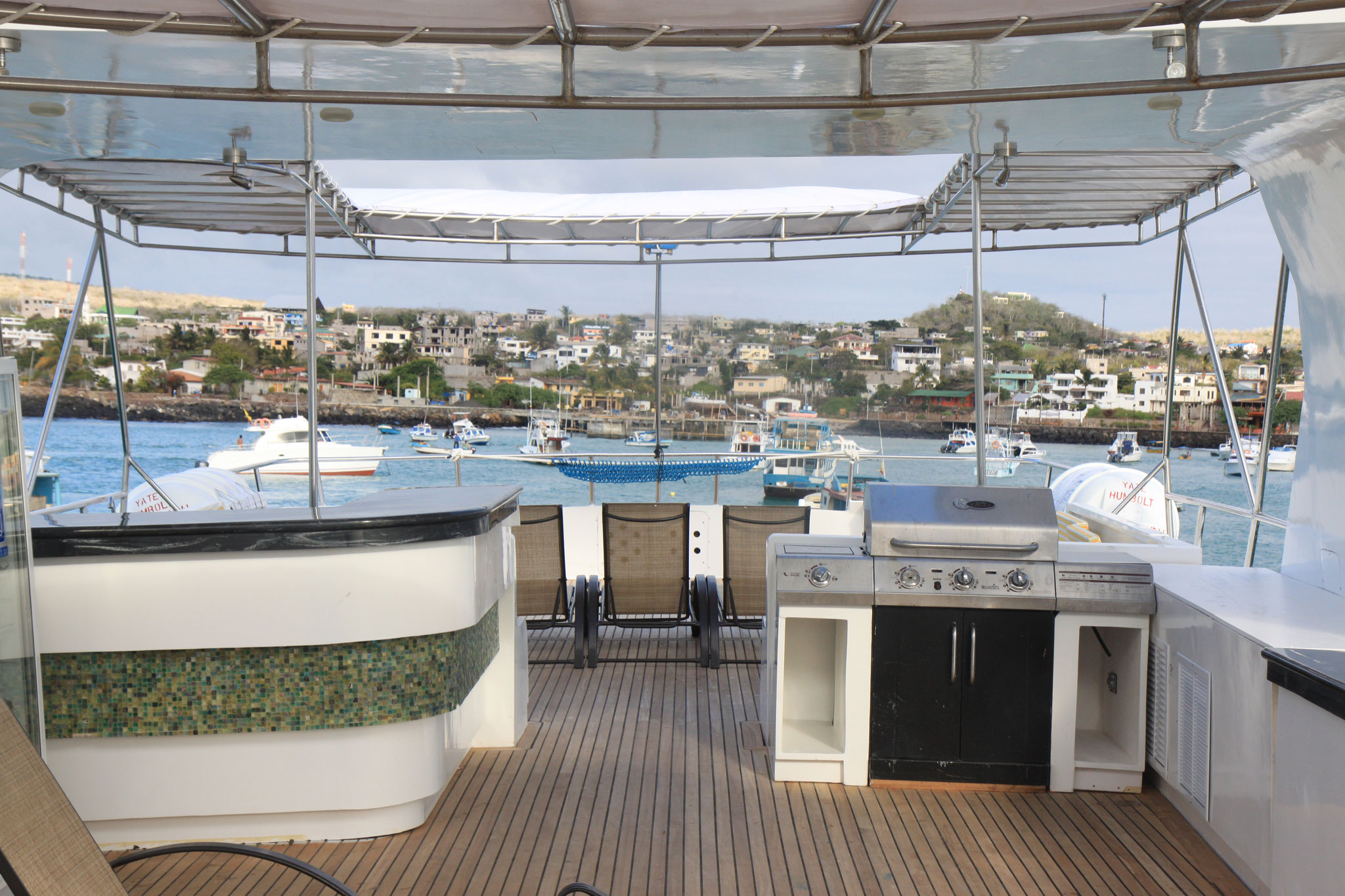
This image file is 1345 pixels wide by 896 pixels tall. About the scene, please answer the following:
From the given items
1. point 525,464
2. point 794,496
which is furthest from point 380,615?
point 525,464

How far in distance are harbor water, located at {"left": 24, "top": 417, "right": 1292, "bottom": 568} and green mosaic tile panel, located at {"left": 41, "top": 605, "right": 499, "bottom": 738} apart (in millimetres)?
21892

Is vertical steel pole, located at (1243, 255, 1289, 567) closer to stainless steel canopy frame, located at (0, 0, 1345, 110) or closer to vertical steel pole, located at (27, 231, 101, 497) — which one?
stainless steel canopy frame, located at (0, 0, 1345, 110)

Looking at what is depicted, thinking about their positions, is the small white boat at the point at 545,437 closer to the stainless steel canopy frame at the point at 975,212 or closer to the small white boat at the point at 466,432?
the small white boat at the point at 466,432

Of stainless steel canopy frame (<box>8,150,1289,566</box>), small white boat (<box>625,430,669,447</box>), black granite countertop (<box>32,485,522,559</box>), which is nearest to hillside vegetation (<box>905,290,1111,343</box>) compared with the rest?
small white boat (<box>625,430,669,447</box>)

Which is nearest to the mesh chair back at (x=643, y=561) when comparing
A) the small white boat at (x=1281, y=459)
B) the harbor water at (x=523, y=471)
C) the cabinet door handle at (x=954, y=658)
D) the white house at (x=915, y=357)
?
the cabinet door handle at (x=954, y=658)

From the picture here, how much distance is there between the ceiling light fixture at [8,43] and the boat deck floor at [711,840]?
2.30 meters

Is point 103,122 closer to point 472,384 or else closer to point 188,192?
point 188,192

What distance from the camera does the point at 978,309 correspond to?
4074 mm

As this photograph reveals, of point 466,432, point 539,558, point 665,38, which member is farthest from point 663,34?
point 466,432

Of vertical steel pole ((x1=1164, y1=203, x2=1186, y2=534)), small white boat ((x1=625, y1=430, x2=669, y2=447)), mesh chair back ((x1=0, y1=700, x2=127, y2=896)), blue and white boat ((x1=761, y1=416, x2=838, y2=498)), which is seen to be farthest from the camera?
small white boat ((x1=625, y1=430, x2=669, y2=447))

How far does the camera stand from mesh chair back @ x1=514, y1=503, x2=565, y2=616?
15.9ft

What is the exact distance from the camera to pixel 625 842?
276cm

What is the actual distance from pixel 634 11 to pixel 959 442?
2737 centimetres

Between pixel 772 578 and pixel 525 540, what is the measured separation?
1799mm
